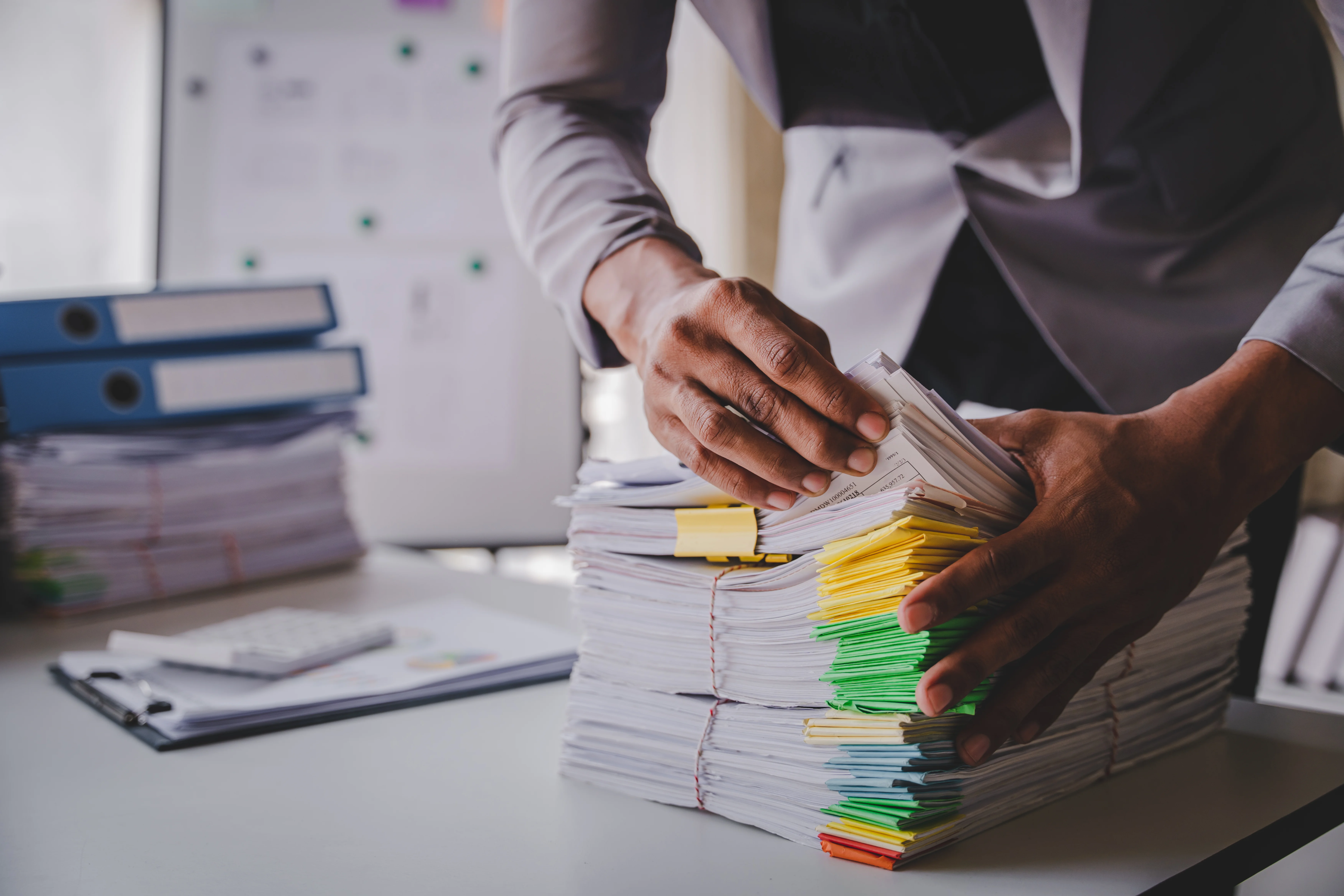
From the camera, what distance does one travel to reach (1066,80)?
824 millimetres

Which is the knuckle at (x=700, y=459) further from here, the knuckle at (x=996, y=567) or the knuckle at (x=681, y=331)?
the knuckle at (x=996, y=567)

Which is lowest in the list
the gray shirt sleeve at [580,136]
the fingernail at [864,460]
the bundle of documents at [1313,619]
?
the bundle of documents at [1313,619]

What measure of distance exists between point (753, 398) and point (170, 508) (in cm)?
102

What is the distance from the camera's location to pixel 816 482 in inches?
22.7

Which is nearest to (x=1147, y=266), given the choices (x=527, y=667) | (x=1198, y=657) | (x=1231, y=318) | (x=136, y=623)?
(x=1231, y=318)

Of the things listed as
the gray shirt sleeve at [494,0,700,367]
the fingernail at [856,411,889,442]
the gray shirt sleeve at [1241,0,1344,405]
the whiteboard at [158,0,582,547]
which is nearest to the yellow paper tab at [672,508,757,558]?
the fingernail at [856,411,889,442]

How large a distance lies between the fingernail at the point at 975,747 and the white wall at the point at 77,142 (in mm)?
2094

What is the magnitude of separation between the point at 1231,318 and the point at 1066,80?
280 millimetres

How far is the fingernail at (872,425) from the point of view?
544 millimetres

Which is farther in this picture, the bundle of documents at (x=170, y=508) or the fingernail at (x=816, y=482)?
the bundle of documents at (x=170, y=508)

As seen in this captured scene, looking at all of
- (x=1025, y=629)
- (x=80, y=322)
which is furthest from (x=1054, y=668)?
(x=80, y=322)

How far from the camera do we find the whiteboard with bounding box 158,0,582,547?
2.06 meters

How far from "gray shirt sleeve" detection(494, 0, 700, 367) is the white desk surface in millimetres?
400

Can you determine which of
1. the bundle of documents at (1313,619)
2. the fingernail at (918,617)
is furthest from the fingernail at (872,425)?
the bundle of documents at (1313,619)
